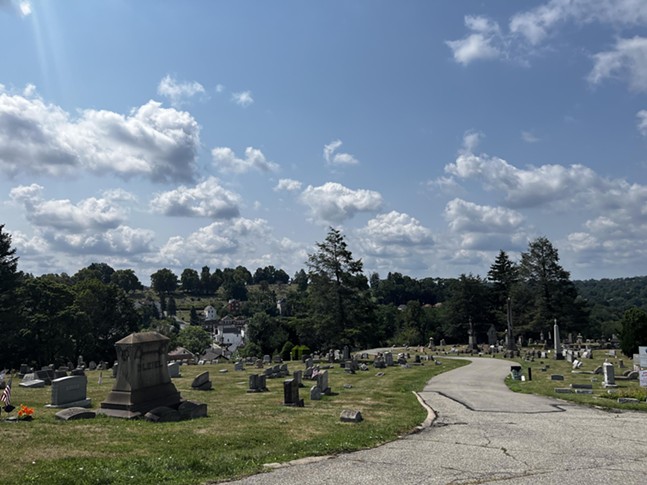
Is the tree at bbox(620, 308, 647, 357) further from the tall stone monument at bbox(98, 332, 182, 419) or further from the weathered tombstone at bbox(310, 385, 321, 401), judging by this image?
the tall stone monument at bbox(98, 332, 182, 419)

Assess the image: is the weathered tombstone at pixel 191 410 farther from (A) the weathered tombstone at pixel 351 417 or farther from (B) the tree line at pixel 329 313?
(B) the tree line at pixel 329 313

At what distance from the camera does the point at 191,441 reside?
9.99 m

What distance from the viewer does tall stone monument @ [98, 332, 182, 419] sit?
45.1 ft

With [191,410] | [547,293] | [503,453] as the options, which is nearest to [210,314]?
[547,293]

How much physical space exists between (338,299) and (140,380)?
2985 cm

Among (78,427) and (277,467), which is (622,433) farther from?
(78,427)

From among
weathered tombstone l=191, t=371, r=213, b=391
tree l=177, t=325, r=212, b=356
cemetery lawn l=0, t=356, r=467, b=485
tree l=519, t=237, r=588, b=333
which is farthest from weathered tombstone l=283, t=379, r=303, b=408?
tree l=177, t=325, r=212, b=356

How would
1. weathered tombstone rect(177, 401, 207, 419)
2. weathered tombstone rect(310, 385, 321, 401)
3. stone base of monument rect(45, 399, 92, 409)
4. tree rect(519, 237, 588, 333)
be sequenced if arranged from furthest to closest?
tree rect(519, 237, 588, 333) → weathered tombstone rect(310, 385, 321, 401) → stone base of monument rect(45, 399, 92, 409) → weathered tombstone rect(177, 401, 207, 419)

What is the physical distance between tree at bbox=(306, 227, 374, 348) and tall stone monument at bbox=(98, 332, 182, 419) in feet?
89.5

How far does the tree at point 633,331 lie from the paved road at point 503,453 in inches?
1062

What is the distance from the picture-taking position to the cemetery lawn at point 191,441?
310 inches

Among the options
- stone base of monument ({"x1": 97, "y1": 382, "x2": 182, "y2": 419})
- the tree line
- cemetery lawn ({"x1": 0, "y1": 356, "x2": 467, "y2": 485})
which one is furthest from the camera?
the tree line

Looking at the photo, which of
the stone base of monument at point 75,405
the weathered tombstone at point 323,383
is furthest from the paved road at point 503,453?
the stone base of monument at point 75,405

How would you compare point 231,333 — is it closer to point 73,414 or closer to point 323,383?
point 323,383
